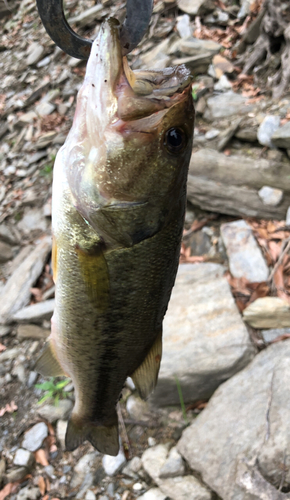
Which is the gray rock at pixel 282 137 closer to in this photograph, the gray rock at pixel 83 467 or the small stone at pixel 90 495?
the gray rock at pixel 83 467

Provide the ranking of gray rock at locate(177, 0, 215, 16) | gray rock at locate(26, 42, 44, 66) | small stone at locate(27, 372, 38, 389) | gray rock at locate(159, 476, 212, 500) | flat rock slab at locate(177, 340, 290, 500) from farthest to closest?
gray rock at locate(26, 42, 44, 66), gray rock at locate(177, 0, 215, 16), small stone at locate(27, 372, 38, 389), gray rock at locate(159, 476, 212, 500), flat rock slab at locate(177, 340, 290, 500)

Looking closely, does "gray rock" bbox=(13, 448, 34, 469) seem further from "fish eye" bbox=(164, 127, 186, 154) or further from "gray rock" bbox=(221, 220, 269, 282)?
"fish eye" bbox=(164, 127, 186, 154)

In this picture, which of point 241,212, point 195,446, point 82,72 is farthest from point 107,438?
point 82,72

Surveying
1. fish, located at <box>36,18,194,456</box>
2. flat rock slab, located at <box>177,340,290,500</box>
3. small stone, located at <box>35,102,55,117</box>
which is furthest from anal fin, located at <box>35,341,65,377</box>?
small stone, located at <box>35,102,55,117</box>

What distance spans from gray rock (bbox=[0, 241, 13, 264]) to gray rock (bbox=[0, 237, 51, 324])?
0.34 metres

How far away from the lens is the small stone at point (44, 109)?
6473mm

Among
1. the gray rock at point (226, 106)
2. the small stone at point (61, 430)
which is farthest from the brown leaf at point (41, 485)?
the gray rock at point (226, 106)

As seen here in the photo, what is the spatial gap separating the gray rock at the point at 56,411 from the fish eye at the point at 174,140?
2.92 metres

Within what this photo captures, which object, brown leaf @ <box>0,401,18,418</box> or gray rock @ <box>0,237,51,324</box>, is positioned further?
gray rock @ <box>0,237,51,324</box>

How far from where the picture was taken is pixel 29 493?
117 inches

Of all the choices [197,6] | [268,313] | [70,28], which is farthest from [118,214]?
[197,6]

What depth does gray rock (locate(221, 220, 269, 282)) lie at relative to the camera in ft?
11.5

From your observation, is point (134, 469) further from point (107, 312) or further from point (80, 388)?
point (107, 312)

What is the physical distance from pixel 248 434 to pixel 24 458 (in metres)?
1.86
